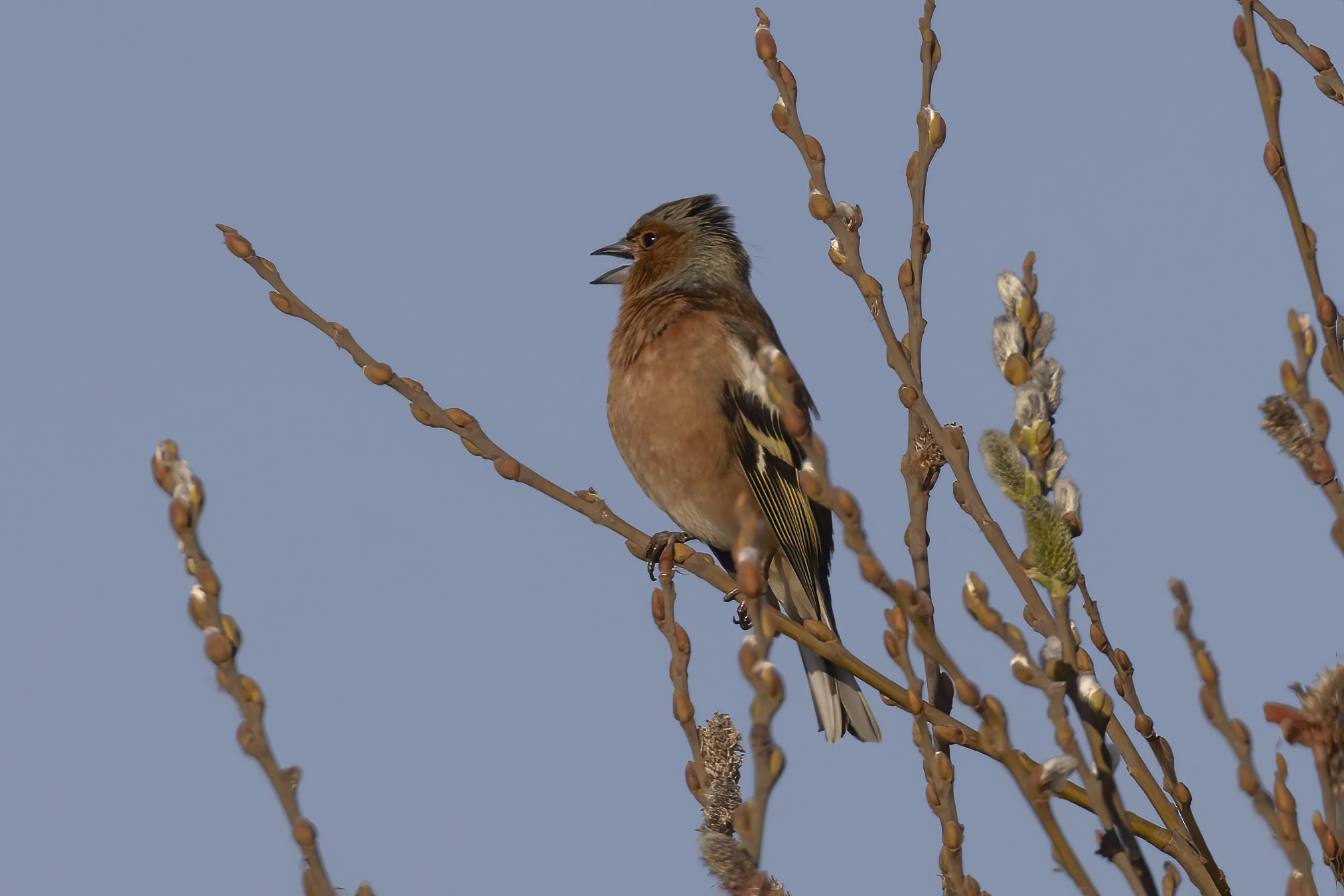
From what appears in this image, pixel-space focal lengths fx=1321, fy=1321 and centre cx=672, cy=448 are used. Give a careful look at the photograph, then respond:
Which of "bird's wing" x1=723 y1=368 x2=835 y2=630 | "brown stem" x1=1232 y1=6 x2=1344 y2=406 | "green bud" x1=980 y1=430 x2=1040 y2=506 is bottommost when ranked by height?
"green bud" x1=980 y1=430 x2=1040 y2=506

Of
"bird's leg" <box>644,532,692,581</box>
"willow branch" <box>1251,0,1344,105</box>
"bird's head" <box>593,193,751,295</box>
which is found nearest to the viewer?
"willow branch" <box>1251,0,1344,105</box>

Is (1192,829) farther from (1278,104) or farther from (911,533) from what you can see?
(1278,104)

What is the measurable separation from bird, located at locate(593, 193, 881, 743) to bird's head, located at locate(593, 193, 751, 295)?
26.4 inches

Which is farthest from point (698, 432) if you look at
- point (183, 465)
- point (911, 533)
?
point (183, 465)

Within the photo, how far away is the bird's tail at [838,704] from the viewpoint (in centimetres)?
565

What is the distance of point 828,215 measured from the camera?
9.09 ft

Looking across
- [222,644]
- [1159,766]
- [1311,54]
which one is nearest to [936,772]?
[1159,766]

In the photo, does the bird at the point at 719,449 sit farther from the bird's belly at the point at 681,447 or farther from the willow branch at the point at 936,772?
the willow branch at the point at 936,772

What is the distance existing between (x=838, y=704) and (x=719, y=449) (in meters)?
1.21

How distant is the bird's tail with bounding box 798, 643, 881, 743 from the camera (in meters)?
5.65

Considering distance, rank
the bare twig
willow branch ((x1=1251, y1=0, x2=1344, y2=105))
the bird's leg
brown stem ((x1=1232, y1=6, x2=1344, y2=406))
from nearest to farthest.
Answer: the bare twig < brown stem ((x1=1232, y1=6, x2=1344, y2=406)) < willow branch ((x1=1251, y1=0, x2=1344, y2=105)) < the bird's leg

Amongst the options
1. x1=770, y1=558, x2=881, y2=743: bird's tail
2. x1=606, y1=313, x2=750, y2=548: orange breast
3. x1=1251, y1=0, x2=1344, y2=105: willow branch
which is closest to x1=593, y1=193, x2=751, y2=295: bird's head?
x1=606, y1=313, x2=750, y2=548: orange breast

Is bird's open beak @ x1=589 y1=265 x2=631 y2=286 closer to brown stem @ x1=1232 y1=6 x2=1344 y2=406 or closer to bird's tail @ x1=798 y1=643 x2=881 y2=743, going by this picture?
bird's tail @ x1=798 y1=643 x2=881 y2=743

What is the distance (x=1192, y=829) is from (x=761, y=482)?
3376mm
